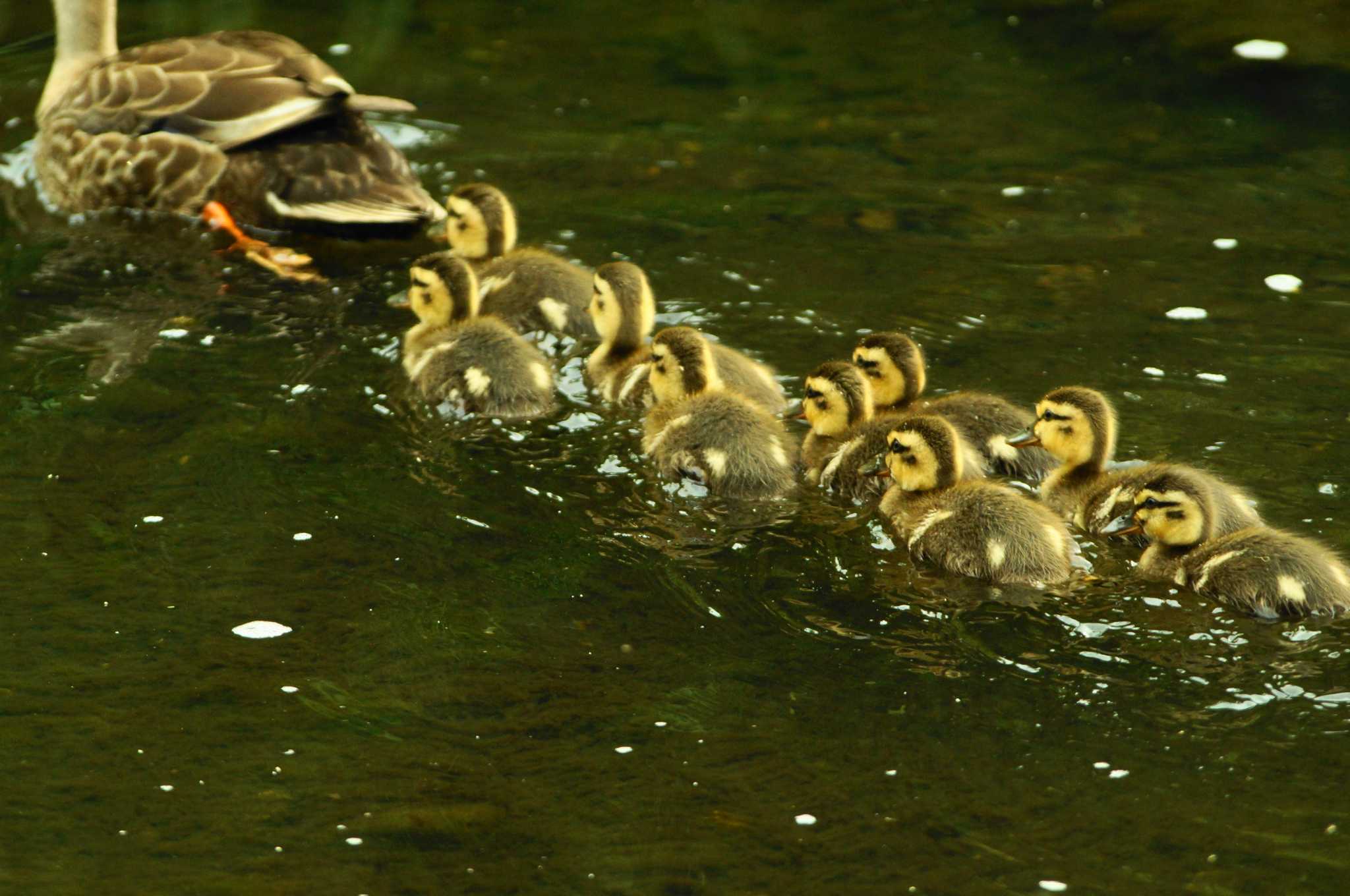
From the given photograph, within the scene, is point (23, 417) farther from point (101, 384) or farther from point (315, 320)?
point (315, 320)

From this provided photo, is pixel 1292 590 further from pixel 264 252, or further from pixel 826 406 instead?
pixel 264 252

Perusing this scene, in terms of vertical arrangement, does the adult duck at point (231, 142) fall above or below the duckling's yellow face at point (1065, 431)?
above

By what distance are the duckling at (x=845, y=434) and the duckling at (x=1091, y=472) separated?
11.6 inches

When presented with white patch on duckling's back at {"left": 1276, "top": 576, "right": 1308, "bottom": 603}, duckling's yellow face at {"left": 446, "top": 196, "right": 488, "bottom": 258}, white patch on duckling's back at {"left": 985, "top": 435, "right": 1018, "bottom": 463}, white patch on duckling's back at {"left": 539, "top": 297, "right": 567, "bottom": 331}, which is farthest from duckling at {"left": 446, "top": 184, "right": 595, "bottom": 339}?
white patch on duckling's back at {"left": 1276, "top": 576, "right": 1308, "bottom": 603}

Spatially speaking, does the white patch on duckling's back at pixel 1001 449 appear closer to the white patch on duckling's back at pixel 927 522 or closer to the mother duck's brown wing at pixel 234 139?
the white patch on duckling's back at pixel 927 522

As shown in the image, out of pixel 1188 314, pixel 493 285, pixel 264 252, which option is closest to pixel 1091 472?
pixel 1188 314

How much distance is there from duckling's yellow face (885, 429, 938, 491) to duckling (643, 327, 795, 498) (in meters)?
0.44

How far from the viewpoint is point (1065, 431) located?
547 centimetres

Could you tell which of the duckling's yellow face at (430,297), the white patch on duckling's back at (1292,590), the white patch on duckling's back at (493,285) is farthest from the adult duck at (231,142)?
the white patch on duckling's back at (1292,590)

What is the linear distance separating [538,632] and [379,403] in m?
1.76

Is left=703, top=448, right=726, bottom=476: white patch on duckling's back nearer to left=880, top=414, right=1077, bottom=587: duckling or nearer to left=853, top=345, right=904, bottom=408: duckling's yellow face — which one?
left=880, top=414, right=1077, bottom=587: duckling

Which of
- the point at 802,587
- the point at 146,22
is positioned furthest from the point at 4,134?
the point at 802,587

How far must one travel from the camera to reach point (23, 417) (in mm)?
6145

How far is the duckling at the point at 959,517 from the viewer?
5.01 meters
